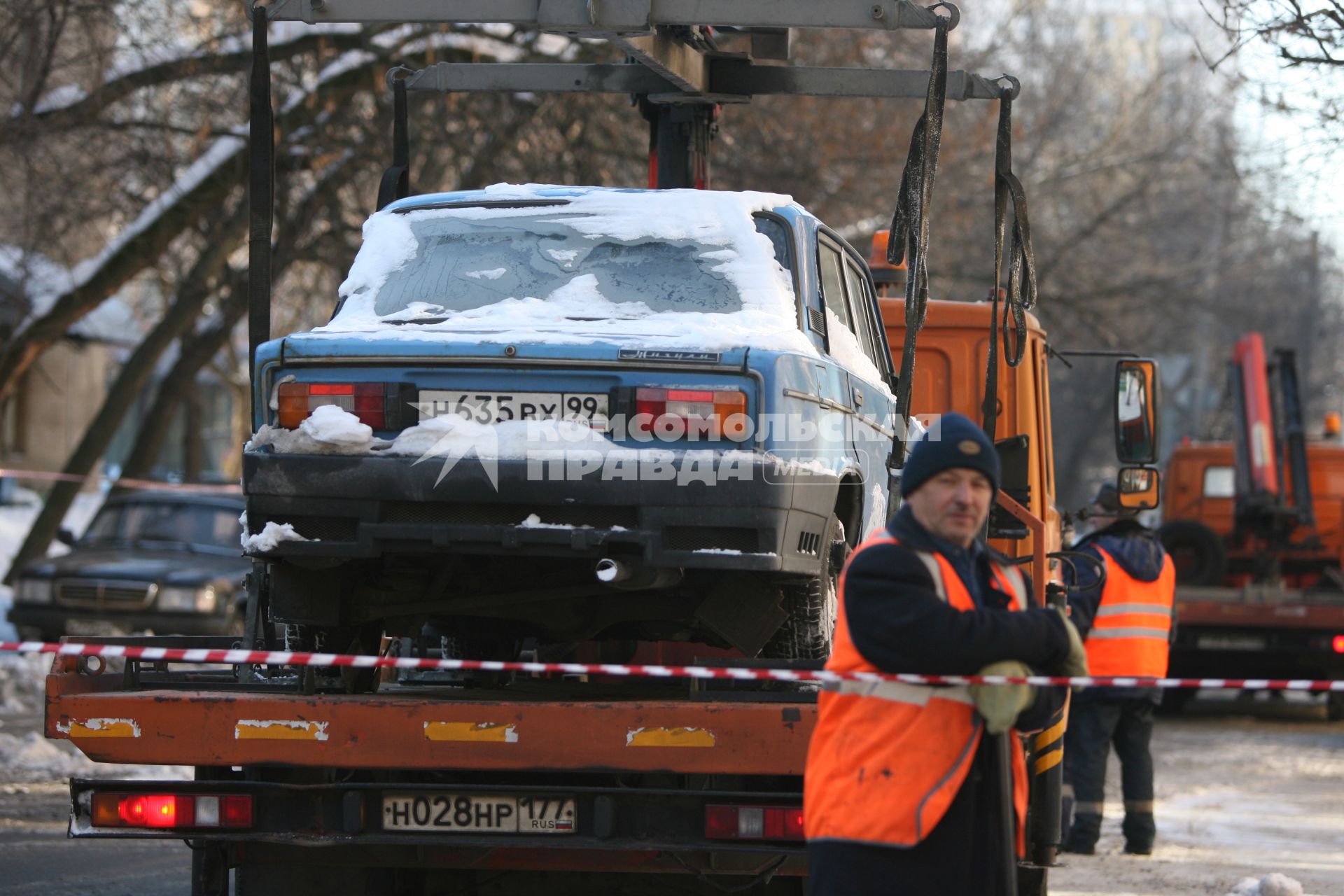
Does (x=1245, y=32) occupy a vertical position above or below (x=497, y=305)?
above

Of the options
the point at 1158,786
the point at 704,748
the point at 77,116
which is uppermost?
the point at 77,116

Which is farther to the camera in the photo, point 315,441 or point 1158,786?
point 1158,786

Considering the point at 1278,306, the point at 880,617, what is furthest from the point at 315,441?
the point at 1278,306

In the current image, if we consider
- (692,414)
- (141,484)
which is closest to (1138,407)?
(692,414)

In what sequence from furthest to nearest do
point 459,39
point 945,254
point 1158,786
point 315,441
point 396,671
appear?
1. point 945,254
2. point 459,39
3. point 1158,786
4. point 396,671
5. point 315,441

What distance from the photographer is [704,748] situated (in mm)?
4945

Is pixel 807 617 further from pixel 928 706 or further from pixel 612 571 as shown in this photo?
pixel 928 706

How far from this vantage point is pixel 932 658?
12.2 feet

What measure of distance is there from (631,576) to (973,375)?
12.5 ft

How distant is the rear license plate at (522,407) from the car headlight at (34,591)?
11299 mm

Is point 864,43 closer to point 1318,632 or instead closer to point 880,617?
point 1318,632

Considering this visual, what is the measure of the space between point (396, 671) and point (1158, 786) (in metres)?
6.83

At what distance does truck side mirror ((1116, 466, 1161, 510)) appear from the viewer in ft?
28.5

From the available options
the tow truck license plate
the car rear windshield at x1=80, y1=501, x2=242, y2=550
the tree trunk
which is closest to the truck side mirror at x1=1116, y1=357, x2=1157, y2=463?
the tow truck license plate
